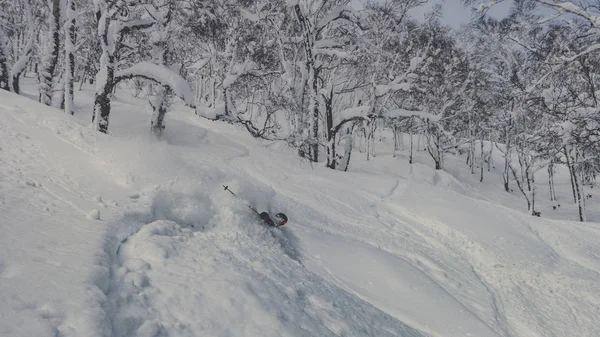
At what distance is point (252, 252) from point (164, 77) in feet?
20.4

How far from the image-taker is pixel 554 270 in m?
7.28

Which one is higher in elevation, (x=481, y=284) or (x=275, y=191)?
(x=275, y=191)

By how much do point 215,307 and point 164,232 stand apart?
5.50ft

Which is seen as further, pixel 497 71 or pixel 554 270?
pixel 497 71

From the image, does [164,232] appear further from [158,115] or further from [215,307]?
[158,115]

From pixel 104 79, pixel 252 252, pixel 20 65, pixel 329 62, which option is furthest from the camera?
pixel 329 62

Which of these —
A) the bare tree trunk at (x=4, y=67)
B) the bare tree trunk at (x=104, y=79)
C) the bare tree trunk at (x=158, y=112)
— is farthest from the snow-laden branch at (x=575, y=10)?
the bare tree trunk at (x=4, y=67)

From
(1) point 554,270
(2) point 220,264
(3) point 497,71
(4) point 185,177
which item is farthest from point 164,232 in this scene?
(3) point 497,71

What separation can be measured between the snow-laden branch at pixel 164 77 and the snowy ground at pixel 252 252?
162cm

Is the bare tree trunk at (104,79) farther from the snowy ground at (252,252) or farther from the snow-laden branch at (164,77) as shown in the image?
the snowy ground at (252,252)

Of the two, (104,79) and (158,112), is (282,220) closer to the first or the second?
(104,79)

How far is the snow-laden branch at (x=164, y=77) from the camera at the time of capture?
28.2 ft

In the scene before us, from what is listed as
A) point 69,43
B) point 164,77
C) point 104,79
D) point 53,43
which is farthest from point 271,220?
point 53,43

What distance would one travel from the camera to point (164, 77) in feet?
29.6
